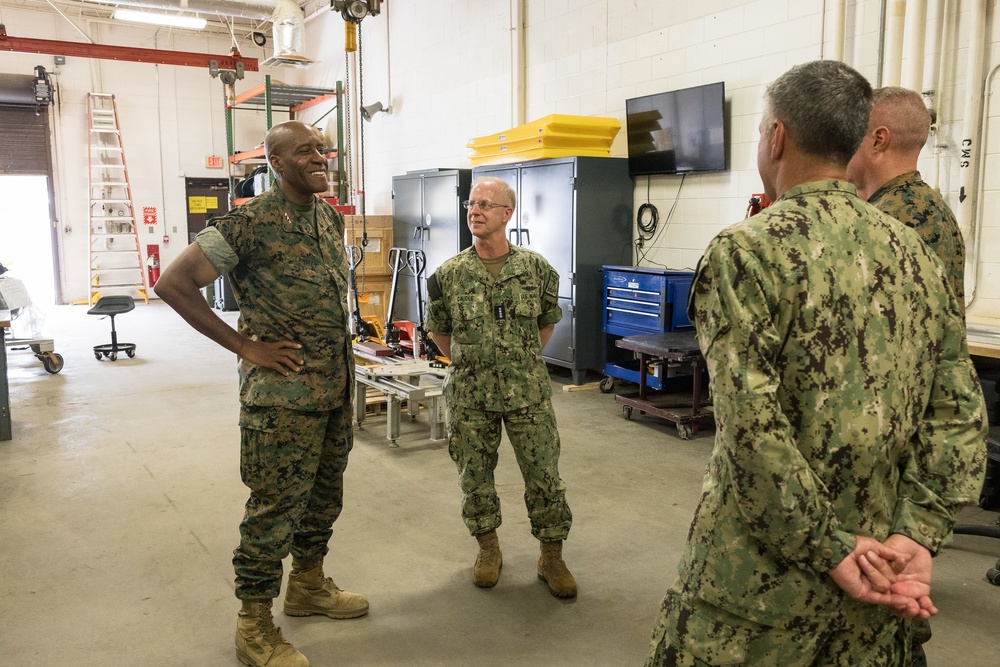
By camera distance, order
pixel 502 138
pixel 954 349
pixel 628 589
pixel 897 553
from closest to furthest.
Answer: pixel 897 553, pixel 954 349, pixel 628 589, pixel 502 138

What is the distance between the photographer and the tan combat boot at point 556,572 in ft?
9.71

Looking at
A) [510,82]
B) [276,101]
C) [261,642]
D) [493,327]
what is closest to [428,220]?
[510,82]

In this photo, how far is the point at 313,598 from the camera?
2.84m

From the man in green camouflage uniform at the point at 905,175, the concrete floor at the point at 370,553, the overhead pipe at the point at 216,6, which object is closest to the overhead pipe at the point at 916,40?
the concrete floor at the point at 370,553

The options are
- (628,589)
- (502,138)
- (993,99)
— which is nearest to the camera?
(628,589)

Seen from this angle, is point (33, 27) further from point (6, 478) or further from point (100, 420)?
point (6, 478)

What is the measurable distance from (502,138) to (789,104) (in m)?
6.15

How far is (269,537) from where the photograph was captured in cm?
246

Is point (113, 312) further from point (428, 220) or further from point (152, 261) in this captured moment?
point (152, 261)

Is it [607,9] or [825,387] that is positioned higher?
[607,9]

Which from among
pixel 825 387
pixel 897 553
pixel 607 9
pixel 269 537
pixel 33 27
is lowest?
pixel 269 537

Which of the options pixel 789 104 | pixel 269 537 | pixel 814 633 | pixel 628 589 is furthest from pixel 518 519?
pixel 789 104

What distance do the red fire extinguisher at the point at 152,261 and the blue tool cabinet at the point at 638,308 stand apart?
371 inches

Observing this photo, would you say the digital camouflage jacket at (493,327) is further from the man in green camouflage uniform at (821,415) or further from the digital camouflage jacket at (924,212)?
the man in green camouflage uniform at (821,415)
